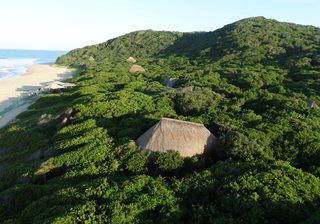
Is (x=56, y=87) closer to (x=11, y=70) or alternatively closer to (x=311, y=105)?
(x=311, y=105)

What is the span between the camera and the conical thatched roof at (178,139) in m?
15.2

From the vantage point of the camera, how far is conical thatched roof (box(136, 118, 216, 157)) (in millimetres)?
15195

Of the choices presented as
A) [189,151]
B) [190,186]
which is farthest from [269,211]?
[189,151]

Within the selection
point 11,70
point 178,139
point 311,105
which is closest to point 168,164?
point 178,139

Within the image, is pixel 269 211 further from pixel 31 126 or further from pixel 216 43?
pixel 216 43

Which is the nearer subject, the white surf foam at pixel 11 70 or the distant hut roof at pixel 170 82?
the distant hut roof at pixel 170 82

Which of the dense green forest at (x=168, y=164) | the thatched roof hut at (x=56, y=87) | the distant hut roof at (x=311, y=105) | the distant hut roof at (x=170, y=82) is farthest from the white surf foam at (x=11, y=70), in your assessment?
the distant hut roof at (x=311, y=105)

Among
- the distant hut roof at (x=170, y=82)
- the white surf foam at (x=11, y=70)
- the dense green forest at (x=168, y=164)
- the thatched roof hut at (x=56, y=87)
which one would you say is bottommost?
the white surf foam at (x=11, y=70)

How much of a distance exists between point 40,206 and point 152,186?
440 cm

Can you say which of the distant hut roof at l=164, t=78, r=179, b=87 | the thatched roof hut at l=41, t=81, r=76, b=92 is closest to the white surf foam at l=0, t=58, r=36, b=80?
the thatched roof hut at l=41, t=81, r=76, b=92

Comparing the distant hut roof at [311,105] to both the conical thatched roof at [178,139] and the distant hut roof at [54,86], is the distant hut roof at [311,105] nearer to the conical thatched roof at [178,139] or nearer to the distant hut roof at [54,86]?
the conical thatched roof at [178,139]

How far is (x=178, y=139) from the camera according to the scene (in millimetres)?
15500

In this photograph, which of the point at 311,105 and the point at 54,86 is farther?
the point at 54,86

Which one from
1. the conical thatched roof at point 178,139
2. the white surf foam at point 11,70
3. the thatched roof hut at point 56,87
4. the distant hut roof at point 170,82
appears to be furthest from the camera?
the white surf foam at point 11,70
